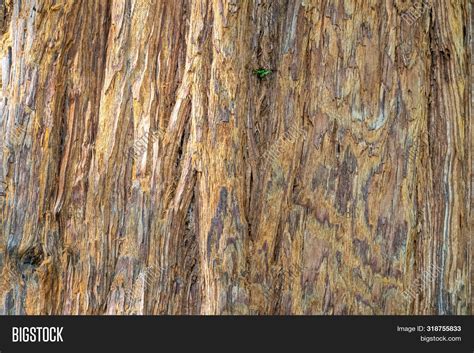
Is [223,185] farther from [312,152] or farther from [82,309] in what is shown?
[82,309]

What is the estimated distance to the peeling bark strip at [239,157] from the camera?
3775mm

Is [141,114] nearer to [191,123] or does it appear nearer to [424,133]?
[191,123]

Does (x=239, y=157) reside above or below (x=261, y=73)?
below

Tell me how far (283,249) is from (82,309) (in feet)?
3.77

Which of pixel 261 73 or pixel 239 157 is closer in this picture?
pixel 239 157

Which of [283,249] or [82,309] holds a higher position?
[283,249]

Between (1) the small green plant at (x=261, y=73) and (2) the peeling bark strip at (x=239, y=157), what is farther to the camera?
(1) the small green plant at (x=261, y=73)

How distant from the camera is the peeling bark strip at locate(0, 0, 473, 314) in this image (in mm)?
3775

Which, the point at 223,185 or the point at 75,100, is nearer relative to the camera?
the point at 223,185

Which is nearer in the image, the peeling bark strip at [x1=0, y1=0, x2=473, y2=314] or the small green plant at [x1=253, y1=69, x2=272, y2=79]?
the peeling bark strip at [x1=0, y1=0, x2=473, y2=314]

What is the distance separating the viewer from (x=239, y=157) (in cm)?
376
